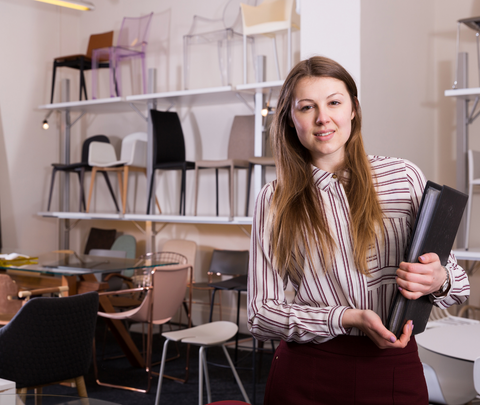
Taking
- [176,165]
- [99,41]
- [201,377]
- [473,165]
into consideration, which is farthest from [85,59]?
[201,377]

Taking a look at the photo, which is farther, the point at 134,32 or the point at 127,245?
the point at 134,32

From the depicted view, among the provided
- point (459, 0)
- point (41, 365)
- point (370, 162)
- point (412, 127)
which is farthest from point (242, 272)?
point (370, 162)

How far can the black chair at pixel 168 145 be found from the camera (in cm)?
→ 541

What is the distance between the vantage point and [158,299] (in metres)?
3.93

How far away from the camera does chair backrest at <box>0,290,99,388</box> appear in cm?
262

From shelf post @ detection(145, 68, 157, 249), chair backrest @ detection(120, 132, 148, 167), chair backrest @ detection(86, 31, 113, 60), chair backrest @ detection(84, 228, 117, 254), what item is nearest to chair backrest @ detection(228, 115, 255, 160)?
shelf post @ detection(145, 68, 157, 249)

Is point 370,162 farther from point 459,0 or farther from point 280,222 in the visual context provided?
point 459,0

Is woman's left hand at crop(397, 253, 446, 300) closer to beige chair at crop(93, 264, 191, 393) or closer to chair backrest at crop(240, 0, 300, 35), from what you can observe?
beige chair at crop(93, 264, 191, 393)

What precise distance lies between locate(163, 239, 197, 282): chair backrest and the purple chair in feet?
5.87

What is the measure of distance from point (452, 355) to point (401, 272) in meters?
1.21

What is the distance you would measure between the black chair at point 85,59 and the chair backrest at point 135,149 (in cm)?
80

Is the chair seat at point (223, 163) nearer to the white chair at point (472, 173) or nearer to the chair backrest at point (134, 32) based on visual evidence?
the chair backrest at point (134, 32)

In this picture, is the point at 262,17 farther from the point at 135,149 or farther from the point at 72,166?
the point at 72,166

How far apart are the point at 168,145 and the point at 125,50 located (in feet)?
4.55
